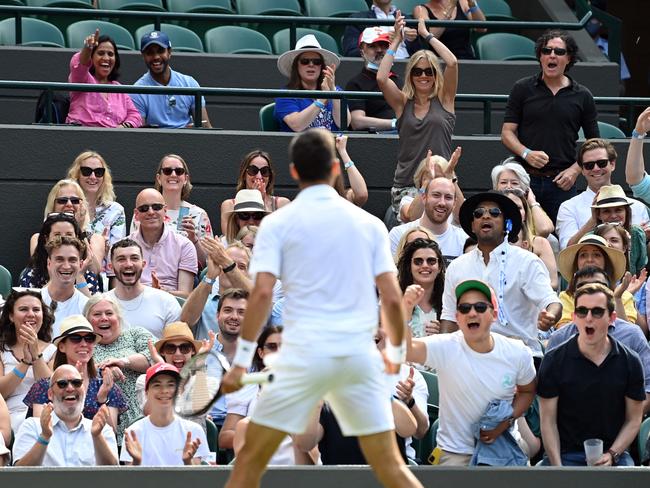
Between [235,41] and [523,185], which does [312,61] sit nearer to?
[235,41]

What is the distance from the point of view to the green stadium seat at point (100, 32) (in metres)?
14.8

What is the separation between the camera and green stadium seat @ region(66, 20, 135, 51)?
48.6 ft

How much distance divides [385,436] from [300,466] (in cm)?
149

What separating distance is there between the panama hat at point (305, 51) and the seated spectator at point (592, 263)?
11.2 feet

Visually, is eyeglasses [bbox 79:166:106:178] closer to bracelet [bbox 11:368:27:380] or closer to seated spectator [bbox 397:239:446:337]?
bracelet [bbox 11:368:27:380]

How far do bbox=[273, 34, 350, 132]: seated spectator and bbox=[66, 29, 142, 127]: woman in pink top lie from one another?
1.31 m

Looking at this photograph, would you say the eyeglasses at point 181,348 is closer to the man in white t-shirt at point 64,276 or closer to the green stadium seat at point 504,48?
the man in white t-shirt at point 64,276

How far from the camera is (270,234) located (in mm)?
6855

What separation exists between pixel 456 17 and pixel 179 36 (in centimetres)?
277

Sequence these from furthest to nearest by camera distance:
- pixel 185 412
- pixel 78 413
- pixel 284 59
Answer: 1. pixel 284 59
2. pixel 78 413
3. pixel 185 412

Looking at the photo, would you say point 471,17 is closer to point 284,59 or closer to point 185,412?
point 284,59

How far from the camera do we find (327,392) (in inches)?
273

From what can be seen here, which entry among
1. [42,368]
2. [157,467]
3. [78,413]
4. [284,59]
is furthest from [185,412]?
[284,59]

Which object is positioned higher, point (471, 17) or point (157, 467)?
point (471, 17)
